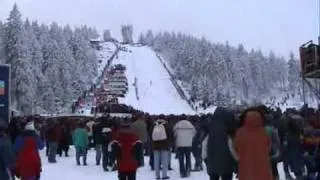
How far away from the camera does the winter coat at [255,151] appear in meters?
8.26

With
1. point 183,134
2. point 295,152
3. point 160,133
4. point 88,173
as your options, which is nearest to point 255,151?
point 295,152

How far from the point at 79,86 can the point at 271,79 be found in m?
82.5

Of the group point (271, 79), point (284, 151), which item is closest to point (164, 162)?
point (284, 151)

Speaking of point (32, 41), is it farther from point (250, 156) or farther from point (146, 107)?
point (250, 156)

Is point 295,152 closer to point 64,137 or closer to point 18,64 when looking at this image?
point 64,137

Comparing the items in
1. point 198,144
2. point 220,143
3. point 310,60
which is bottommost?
point 198,144

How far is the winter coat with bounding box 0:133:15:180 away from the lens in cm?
984

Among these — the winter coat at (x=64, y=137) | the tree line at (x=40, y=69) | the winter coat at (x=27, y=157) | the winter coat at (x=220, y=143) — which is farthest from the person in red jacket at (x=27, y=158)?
the tree line at (x=40, y=69)

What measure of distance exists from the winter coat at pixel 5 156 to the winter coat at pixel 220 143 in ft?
10.0

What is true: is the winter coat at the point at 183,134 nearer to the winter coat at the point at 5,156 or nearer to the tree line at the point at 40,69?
the winter coat at the point at 5,156

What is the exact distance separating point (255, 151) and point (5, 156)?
156 inches

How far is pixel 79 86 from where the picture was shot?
90.7 meters

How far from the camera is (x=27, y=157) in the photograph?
34.3ft

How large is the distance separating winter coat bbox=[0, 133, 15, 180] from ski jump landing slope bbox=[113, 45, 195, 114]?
212 ft
